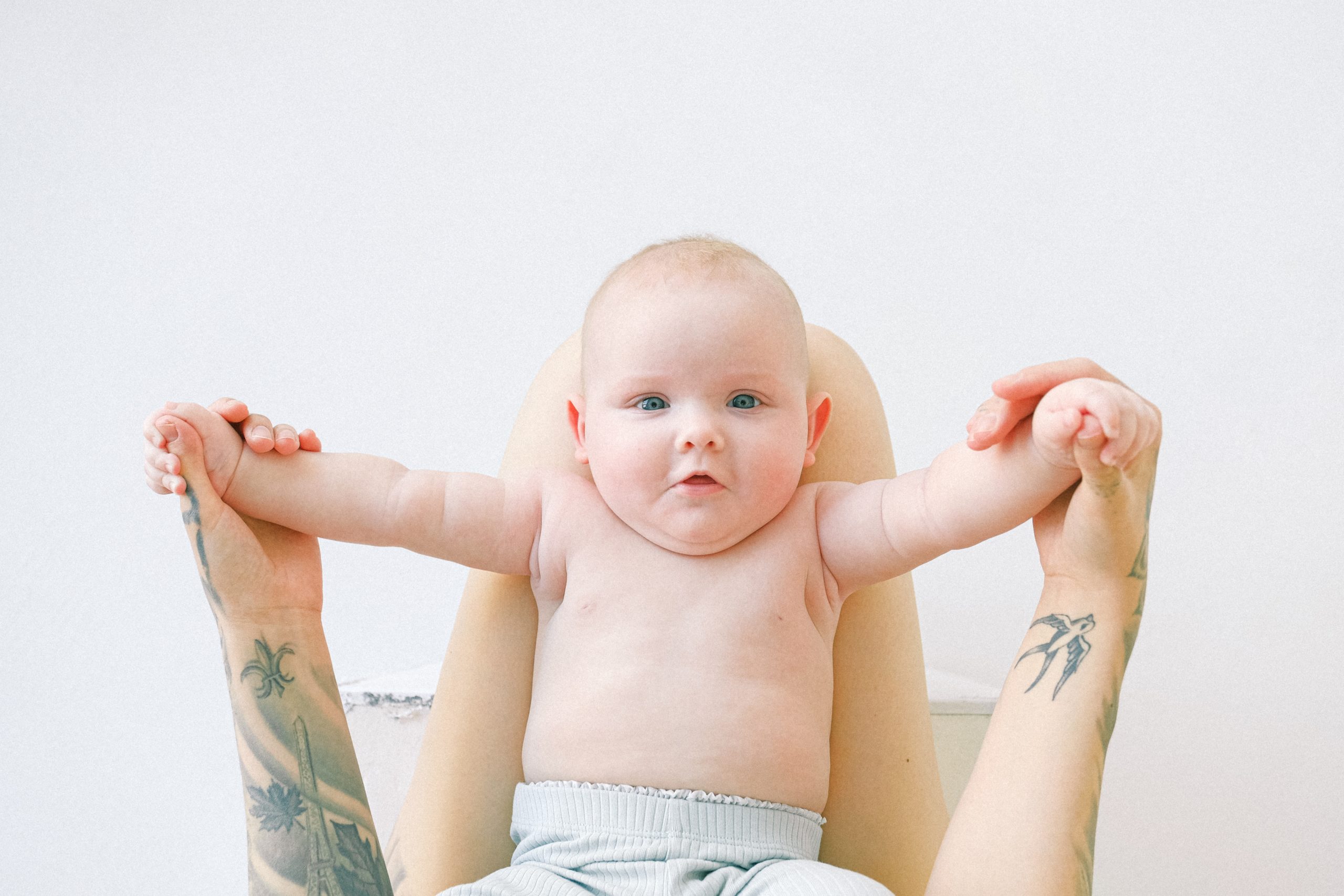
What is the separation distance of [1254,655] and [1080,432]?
1257 millimetres

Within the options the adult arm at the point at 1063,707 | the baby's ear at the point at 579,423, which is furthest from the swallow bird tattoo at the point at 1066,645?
the baby's ear at the point at 579,423

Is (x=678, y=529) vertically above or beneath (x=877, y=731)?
above

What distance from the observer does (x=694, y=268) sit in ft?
3.50

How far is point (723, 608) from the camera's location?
1041 millimetres

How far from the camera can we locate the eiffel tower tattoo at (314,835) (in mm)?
927

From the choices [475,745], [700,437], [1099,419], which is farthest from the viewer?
[475,745]

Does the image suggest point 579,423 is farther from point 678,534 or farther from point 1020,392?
point 1020,392

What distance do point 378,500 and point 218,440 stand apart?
0.46ft

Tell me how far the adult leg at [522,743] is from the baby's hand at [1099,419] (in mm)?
403


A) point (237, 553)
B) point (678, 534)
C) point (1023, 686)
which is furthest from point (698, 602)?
point (237, 553)

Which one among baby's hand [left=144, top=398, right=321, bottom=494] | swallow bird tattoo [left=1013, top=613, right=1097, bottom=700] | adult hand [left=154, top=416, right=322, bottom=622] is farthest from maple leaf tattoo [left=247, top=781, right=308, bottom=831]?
swallow bird tattoo [left=1013, top=613, right=1097, bottom=700]

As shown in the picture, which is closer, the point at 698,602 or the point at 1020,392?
the point at 1020,392

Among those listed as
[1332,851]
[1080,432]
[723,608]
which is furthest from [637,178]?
[1332,851]

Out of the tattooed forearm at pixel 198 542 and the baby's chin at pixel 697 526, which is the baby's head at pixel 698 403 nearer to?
the baby's chin at pixel 697 526
